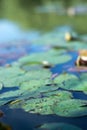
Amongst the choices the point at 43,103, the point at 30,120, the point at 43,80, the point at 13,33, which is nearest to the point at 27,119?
the point at 30,120

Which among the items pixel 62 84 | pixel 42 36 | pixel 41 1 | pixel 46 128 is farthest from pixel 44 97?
pixel 41 1

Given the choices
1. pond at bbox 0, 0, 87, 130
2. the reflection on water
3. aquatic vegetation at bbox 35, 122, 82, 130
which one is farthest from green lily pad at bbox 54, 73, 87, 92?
the reflection on water

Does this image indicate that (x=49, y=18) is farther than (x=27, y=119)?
Yes

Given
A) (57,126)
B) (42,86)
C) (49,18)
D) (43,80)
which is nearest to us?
(57,126)

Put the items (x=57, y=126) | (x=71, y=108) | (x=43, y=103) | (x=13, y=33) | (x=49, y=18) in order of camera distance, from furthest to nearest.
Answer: (x=49, y=18) → (x=13, y=33) → (x=43, y=103) → (x=71, y=108) → (x=57, y=126)

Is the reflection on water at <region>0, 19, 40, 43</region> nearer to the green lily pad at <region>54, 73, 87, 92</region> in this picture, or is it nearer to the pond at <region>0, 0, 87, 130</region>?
the pond at <region>0, 0, 87, 130</region>

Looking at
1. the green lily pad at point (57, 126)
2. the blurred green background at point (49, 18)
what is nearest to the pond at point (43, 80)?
the green lily pad at point (57, 126)

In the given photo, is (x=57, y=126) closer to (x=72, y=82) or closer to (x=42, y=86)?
(x=42, y=86)

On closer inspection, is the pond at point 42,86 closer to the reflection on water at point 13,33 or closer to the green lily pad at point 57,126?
the green lily pad at point 57,126

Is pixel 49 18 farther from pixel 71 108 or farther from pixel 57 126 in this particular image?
pixel 57 126
